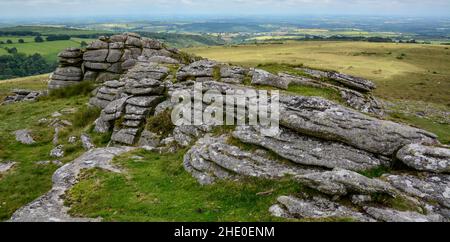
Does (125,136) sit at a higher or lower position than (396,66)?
lower

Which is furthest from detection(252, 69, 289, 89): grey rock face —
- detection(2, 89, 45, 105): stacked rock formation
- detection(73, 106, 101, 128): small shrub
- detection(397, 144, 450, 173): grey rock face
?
detection(2, 89, 45, 105): stacked rock formation

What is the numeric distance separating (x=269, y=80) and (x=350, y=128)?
11.2m

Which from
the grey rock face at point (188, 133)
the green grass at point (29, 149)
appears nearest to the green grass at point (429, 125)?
the grey rock face at point (188, 133)

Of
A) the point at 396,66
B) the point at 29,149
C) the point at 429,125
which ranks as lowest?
the point at 429,125

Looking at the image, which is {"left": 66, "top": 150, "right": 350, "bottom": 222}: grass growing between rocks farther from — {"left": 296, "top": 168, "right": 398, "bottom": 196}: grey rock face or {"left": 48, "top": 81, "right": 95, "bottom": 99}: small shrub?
{"left": 48, "top": 81, "right": 95, "bottom": 99}: small shrub

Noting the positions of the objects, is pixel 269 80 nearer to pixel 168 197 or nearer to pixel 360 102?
pixel 360 102

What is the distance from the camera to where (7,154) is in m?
31.0

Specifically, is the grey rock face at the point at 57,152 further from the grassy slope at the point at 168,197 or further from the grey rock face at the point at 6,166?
the grassy slope at the point at 168,197

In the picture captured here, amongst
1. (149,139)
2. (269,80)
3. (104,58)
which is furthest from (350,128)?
(104,58)

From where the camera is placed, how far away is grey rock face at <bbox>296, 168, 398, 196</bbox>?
16.8 m

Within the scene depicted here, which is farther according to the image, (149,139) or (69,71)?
(69,71)

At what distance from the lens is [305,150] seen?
68.9ft

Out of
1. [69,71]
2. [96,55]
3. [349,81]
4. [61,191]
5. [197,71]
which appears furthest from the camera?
[69,71]
